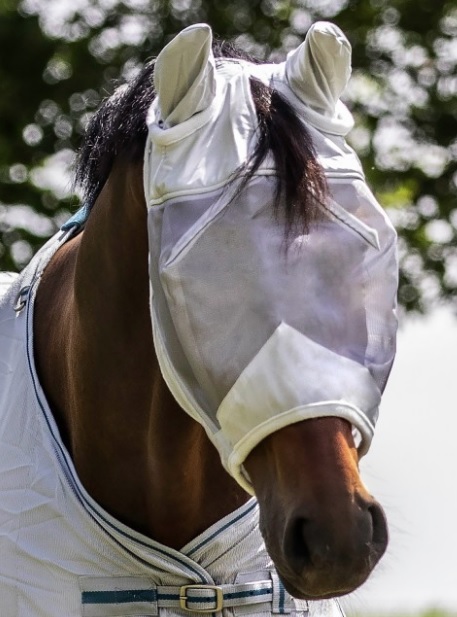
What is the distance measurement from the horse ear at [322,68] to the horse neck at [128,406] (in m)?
0.36

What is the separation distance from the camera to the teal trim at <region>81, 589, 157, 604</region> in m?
2.53

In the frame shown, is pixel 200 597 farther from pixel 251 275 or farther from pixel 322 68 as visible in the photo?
pixel 322 68

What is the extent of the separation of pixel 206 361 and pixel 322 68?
1.94 ft

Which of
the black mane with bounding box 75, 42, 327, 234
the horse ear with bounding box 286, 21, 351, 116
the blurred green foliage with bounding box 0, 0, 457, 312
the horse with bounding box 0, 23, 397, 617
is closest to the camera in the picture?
the horse with bounding box 0, 23, 397, 617

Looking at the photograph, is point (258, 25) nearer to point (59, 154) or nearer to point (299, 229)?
point (59, 154)

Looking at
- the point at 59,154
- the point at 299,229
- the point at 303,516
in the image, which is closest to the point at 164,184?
the point at 299,229

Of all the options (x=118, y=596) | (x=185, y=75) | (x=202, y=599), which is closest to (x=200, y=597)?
(x=202, y=599)

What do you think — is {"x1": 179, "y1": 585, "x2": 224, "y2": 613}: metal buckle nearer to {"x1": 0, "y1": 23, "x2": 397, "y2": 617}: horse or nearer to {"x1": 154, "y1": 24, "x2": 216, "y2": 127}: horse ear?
{"x1": 0, "y1": 23, "x2": 397, "y2": 617}: horse

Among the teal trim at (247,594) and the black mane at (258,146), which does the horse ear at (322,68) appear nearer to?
the black mane at (258,146)

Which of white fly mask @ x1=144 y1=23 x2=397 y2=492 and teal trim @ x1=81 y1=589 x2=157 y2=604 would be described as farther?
teal trim @ x1=81 y1=589 x2=157 y2=604

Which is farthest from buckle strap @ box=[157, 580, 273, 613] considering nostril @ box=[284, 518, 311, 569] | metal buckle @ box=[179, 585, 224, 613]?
nostril @ box=[284, 518, 311, 569]

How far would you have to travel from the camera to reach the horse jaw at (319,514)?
1957mm

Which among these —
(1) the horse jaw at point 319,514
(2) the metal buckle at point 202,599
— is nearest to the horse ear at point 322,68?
(1) the horse jaw at point 319,514

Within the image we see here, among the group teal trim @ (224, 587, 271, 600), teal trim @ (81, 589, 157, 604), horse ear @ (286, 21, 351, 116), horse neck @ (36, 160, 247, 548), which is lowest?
teal trim @ (224, 587, 271, 600)
